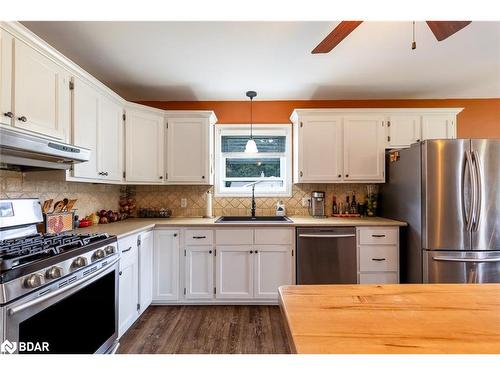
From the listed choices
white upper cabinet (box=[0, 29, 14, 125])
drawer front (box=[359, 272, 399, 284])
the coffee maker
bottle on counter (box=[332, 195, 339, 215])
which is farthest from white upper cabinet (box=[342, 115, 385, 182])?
white upper cabinet (box=[0, 29, 14, 125])

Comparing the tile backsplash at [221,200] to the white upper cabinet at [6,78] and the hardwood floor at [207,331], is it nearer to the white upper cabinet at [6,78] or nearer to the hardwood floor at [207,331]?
the hardwood floor at [207,331]

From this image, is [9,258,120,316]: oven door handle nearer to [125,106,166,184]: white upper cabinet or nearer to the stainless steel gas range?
the stainless steel gas range

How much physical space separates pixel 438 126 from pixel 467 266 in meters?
1.63

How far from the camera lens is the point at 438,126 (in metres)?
2.99

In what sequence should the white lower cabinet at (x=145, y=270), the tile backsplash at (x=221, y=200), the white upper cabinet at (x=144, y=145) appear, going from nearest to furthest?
1. the white lower cabinet at (x=145, y=270)
2. the white upper cabinet at (x=144, y=145)
3. the tile backsplash at (x=221, y=200)

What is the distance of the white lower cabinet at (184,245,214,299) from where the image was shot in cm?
264

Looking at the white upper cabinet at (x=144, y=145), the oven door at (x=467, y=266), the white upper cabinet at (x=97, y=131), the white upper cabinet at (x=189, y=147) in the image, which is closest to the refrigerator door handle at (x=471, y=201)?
the oven door at (x=467, y=266)

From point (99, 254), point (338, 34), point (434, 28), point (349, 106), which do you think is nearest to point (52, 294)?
point (99, 254)

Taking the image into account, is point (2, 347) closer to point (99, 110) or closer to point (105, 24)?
point (99, 110)

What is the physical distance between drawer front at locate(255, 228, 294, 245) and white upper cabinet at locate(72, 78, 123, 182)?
1.59 metres

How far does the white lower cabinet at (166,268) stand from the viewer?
8.64 feet

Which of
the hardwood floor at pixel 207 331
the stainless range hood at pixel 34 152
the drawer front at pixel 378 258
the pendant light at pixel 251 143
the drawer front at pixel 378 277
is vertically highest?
the pendant light at pixel 251 143

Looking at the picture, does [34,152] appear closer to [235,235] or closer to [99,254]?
[99,254]

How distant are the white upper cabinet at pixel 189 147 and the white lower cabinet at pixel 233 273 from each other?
0.89 m
